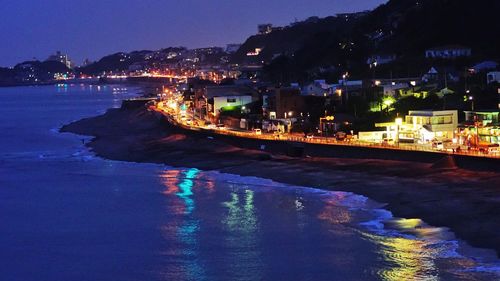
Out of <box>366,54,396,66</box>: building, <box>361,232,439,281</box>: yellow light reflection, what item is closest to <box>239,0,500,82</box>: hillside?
<box>366,54,396,66</box>: building

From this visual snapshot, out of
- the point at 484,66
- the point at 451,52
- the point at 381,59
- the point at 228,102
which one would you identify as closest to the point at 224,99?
the point at 228,102

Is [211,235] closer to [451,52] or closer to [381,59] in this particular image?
[451,52]

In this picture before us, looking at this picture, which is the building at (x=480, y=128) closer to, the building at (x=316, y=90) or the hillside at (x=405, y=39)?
the building at (x=316, y=90)

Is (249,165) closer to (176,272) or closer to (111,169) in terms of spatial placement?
(111,169)

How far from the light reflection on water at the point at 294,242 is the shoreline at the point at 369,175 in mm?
664

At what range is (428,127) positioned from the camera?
2252 cm

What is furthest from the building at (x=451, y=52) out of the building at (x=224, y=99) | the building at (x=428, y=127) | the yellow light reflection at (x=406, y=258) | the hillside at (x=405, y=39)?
the yellow light reflection at (x=406, y=258)

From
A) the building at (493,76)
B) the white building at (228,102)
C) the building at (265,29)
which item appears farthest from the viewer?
the building at (265,29)

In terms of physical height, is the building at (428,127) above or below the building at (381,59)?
below

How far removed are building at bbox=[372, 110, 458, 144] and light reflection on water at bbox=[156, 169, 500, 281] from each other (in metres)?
6.13

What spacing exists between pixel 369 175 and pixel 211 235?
269 inches

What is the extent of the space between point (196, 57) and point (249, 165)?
138m

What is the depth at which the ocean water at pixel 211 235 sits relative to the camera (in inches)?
445

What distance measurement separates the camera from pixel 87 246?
13289 mm
